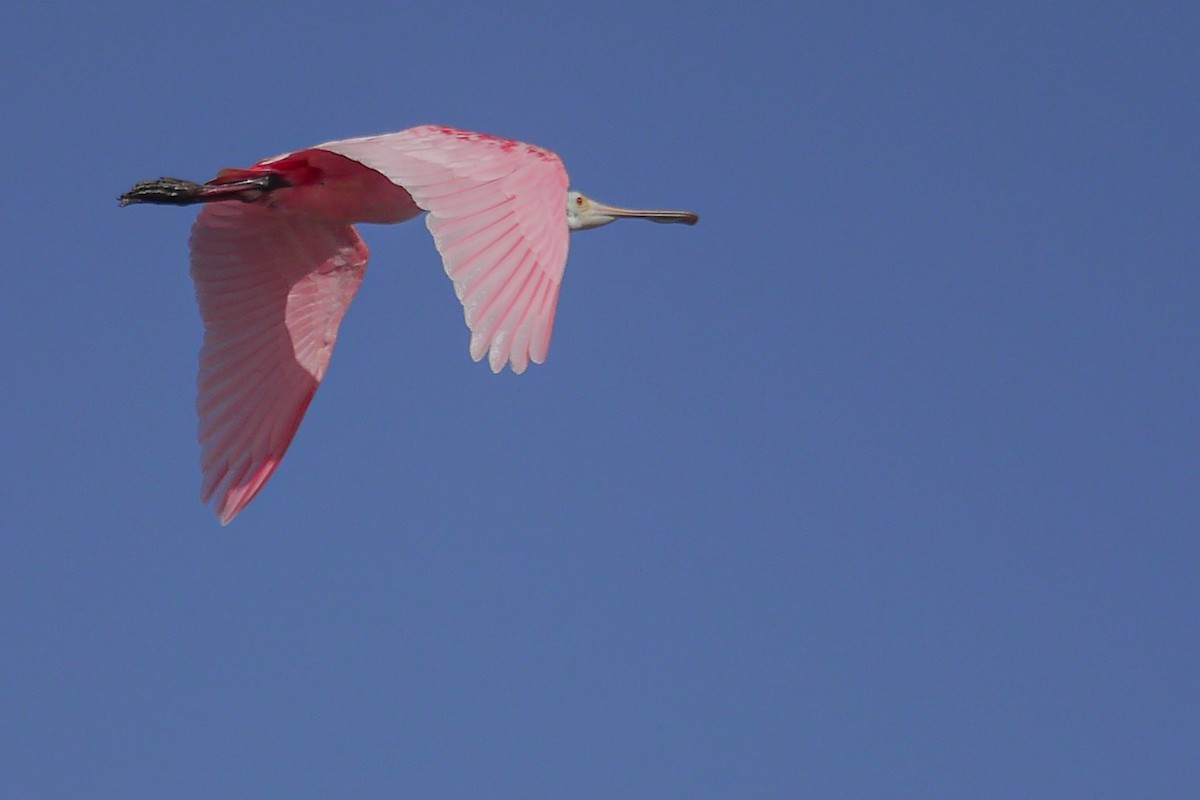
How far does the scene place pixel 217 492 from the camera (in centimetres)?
1258

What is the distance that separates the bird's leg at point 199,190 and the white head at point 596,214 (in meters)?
2.28

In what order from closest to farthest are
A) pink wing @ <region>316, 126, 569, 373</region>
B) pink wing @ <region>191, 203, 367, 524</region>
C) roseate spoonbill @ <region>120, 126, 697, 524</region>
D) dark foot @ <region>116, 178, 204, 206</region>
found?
1. pink wing @ <region>316, 126, 569, 373</region>
2. roseate spoonbill @ <region>120, 126, 697, 524</region>
3. dark foot @ <region>116, 178, 204, 206</region>
4. pink wing @ <region>191, 203, 367, 524</region>

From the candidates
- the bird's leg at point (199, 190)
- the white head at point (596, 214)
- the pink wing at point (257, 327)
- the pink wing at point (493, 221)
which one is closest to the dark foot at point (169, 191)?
the bird's leg at point (199, 190)

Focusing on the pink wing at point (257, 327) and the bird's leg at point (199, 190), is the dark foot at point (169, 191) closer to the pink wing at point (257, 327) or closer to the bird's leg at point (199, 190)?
the bird's leg at point (199, 190)

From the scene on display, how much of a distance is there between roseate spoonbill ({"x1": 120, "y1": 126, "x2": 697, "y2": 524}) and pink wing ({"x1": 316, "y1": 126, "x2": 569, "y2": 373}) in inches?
0.4

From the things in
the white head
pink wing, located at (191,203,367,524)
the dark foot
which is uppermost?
the white head

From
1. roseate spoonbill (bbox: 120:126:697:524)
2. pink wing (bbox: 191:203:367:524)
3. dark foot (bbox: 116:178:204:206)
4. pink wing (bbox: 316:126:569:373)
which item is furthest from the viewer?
pink wing (bbox: 191:203:367:524)

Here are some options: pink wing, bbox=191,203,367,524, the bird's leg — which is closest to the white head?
pink wing, bbox=191,203,367,524

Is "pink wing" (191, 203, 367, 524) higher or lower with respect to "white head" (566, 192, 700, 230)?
lower

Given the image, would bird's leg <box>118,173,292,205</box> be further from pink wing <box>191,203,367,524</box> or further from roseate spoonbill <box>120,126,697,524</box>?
pink wing <box>191,203,367,524</box>

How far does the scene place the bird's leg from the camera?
11461 mm

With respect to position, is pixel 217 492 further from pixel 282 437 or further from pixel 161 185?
pixel 161 185

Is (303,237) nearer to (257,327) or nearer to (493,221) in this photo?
(257,327)

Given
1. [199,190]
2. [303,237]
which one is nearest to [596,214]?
[303,237]
